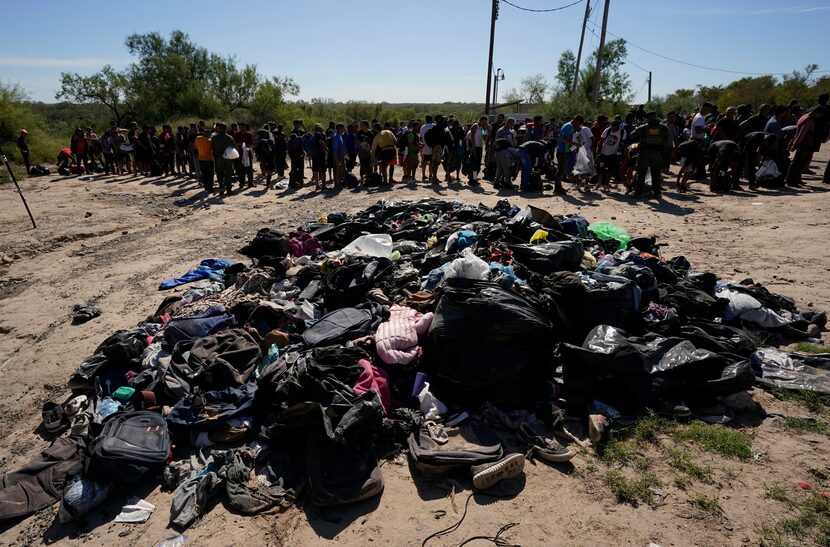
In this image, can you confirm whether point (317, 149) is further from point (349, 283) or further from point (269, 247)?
point (349, 283)

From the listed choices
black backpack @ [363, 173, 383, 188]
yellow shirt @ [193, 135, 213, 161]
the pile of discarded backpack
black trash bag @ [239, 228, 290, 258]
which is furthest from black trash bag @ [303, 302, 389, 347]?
yellow shirt @ [193, 135, 213, 161]

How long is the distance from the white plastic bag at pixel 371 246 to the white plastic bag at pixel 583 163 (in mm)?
6481

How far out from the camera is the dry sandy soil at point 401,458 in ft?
8.03

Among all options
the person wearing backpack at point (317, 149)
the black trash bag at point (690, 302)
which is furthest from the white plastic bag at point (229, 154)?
the black trash bag at point (690, 302)

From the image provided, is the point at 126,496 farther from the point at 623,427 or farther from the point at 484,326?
the point at 623,427

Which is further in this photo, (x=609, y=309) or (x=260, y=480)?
(x=609, y=309)

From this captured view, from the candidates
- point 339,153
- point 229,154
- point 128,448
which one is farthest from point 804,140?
point 229,154

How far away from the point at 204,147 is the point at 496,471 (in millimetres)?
11578

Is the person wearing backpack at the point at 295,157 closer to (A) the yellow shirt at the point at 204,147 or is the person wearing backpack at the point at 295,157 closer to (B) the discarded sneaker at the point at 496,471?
(A) the yellow shirt at the point at 204,147

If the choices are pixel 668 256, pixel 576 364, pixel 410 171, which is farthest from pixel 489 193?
pixel 576 364

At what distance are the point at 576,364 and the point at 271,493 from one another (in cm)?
231

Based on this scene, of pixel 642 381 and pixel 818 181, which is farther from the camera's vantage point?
pixel 818 181

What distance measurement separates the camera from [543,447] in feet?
9.66

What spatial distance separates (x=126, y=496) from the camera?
279cm
